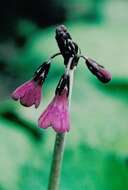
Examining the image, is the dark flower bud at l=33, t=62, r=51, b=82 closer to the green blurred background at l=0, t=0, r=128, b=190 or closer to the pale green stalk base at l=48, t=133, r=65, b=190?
the pale green stalk base at l=48, t=133, r=65, b=190

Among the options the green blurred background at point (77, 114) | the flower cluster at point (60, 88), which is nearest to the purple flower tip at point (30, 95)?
the flower cluster at point (60, 88)

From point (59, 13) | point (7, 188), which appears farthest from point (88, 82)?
point (59, 13)

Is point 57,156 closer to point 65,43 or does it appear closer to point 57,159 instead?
point 57,159

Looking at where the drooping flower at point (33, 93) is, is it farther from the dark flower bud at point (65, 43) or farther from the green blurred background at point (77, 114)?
the green blurred background at point (77, 114)

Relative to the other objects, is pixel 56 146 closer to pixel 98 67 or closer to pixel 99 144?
pixel 98 67

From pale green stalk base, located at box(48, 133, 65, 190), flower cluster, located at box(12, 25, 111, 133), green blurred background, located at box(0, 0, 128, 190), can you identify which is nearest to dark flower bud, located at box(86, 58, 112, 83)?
flower cluster, located at box(12, 25, 111, 133)

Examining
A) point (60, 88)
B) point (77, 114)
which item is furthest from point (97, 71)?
point (77, 114)
